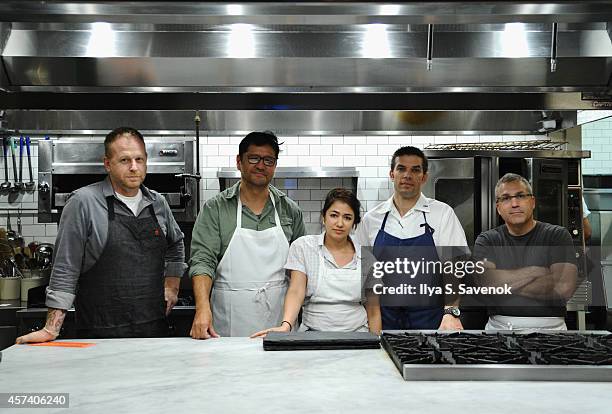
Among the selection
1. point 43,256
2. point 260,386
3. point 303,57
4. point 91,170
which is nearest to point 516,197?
point 303,57

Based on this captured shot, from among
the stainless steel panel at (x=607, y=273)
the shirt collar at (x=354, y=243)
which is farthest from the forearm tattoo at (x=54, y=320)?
the stainless steel panel at (x=607, y=273)

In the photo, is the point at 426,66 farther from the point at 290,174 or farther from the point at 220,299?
the point at 290,174

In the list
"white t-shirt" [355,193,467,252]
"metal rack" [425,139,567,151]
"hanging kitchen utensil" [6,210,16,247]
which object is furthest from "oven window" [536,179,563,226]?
"hanging kitchen utensil" [6,210,16,247]

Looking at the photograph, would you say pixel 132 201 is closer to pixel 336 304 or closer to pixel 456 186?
pixel 336 304

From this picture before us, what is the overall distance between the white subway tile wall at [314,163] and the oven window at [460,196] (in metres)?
0.67

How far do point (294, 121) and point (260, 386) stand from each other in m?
1.73

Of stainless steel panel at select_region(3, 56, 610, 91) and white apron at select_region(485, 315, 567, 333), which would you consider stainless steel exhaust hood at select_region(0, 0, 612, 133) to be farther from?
white apron at select_region(485, 315, 567, 333)

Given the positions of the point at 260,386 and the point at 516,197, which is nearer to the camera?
the point at 260,386

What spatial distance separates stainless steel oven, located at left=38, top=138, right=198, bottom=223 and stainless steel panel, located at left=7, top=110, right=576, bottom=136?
0.99 meters

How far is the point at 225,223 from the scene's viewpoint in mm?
2969

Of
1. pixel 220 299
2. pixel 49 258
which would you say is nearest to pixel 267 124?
pixel 220 299

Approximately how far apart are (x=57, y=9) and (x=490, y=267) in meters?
2.15

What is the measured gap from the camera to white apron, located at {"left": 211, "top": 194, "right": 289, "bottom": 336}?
293cm
